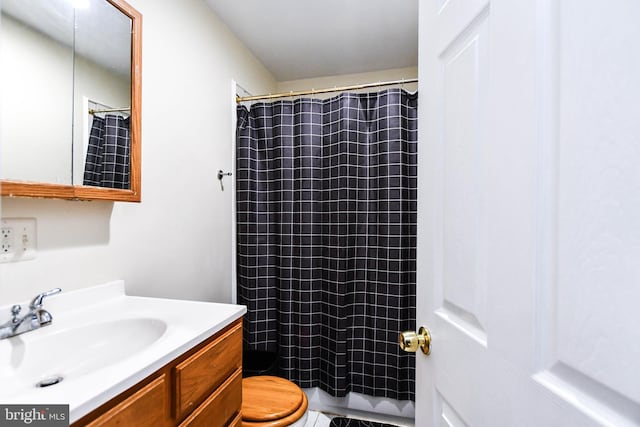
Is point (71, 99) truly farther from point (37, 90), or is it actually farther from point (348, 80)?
point (348, 80)

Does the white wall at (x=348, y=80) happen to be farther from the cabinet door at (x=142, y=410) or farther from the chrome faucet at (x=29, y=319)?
the cabinet door at (x=142, y=410)

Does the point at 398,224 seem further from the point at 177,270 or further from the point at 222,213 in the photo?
the point at 177,270

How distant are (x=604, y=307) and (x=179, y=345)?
2.78ft

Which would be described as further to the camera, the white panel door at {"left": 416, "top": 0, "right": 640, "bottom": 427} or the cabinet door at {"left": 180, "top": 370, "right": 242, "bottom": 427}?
the cabinet door at {"left": 180, "top": 370, "right": 242, "bottom": 427}

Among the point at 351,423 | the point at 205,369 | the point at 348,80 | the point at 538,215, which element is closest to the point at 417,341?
the point at 538,215

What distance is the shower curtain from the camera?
1.12m

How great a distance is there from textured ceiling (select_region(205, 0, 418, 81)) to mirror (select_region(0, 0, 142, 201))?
878 millimetres

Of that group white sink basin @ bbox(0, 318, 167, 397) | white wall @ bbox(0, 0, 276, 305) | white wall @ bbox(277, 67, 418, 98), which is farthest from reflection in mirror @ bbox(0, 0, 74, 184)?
white wall @ bbox(277, 67, 418, 98)

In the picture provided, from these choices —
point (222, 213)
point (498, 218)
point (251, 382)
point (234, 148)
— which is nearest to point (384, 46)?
point (234, 148)

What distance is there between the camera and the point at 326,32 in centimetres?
215

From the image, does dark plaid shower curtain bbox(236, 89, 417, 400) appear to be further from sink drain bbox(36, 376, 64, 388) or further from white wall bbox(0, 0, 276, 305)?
sink drain bbox(36, 376, 64, 388)

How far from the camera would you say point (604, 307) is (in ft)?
Result: 1.09

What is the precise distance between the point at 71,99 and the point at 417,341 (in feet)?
4.31

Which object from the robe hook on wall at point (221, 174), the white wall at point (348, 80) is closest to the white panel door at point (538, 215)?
the robe hook on wall at point (221, 174)
